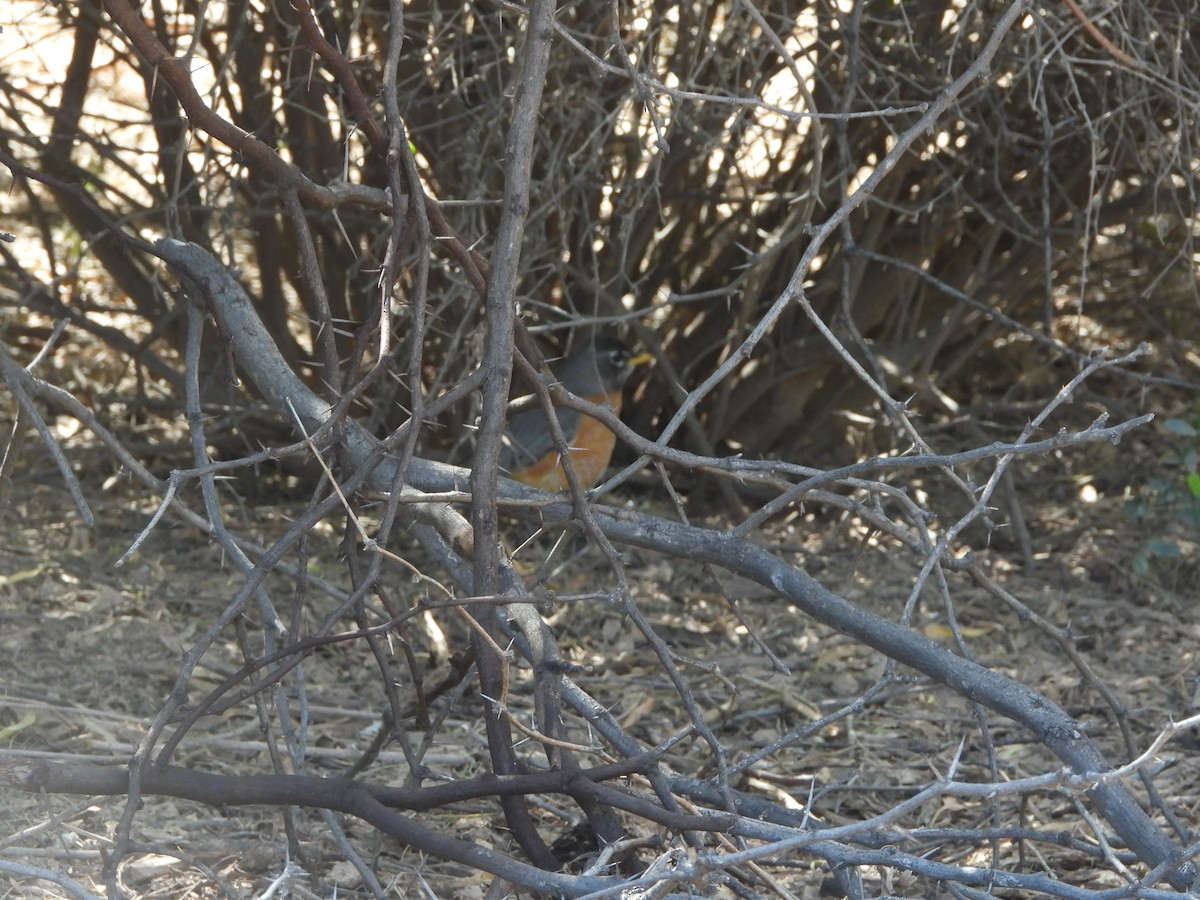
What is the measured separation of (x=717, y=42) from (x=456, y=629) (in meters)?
2.22

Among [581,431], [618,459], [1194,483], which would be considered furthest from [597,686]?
[618,459]

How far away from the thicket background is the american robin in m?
0.19

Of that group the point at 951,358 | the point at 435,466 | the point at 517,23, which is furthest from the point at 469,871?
the point at 951,358

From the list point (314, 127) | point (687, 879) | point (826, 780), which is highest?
point (314, 127)

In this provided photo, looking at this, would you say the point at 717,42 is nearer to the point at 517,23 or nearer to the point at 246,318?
the point at 517,23

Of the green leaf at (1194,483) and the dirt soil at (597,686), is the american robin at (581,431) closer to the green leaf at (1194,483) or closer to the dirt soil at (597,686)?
the dirt soil at (597,686)

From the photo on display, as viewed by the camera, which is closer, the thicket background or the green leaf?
the thicket background

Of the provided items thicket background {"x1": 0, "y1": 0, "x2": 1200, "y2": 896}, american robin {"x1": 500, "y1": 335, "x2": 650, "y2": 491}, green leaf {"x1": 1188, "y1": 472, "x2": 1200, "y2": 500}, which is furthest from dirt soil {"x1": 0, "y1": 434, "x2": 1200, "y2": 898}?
american robin {"x1": 500, "y1": 335, "x2": 650, "y2": 491}

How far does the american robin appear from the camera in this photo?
631 cm

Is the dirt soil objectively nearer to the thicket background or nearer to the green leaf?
the thicket background

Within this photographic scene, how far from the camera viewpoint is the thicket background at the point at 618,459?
2486 mm

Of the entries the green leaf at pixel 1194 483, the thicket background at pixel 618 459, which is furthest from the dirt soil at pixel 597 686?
the green leaf at pixel 1194 483

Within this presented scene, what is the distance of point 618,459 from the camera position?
6902 mm

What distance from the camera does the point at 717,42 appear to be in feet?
15.4
